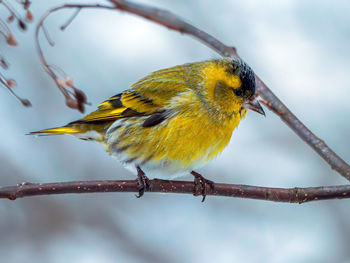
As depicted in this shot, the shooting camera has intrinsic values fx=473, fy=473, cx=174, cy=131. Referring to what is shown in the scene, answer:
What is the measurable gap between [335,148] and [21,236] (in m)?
3.83

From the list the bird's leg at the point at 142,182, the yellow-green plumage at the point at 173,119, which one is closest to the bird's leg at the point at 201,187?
the yellow-green plumage at the point at 173,119

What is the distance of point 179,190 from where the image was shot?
315 cm

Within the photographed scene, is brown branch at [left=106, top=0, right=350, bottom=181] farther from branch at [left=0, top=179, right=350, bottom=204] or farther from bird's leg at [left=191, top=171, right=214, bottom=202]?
bird's leg at [left=191, top=171, right=214, bottom=202]

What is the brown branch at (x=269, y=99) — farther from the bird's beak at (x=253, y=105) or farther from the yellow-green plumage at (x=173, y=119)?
the yellow-green plumage at (x=173, y=119)

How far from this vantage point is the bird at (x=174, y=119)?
11.2 feet

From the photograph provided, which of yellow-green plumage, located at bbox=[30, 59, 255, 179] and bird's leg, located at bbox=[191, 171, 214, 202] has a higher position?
yellow-green plumage, located at bbox=[30, 59, 255, 179]

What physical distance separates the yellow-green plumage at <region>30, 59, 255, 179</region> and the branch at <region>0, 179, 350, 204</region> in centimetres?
28

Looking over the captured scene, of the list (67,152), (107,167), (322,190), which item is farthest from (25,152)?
(322,190)

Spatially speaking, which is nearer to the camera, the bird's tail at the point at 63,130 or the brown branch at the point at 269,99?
the brown branch at the point at 269,99

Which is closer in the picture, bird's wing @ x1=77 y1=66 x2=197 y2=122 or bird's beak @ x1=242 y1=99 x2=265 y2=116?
bird's beak @ x1=242 y1=99 x2=265 y2=116

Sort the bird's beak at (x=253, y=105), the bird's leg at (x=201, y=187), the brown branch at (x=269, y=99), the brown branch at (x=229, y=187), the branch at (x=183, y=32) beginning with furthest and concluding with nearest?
the bird's beak at (x=253, y=105) < the bird's leg at (x=201, y=187) < the brown branch at (x=229, y=187) < the brown branch at (x=269, y=99) < the branch at (x=183, y=32)

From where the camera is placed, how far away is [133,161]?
11.8 feet

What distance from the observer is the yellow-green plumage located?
340 cm

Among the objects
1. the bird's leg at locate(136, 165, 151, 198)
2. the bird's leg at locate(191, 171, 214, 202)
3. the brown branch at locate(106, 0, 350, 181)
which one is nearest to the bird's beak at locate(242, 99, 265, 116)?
the brown branch at locate(106, 0, 350, 181)
